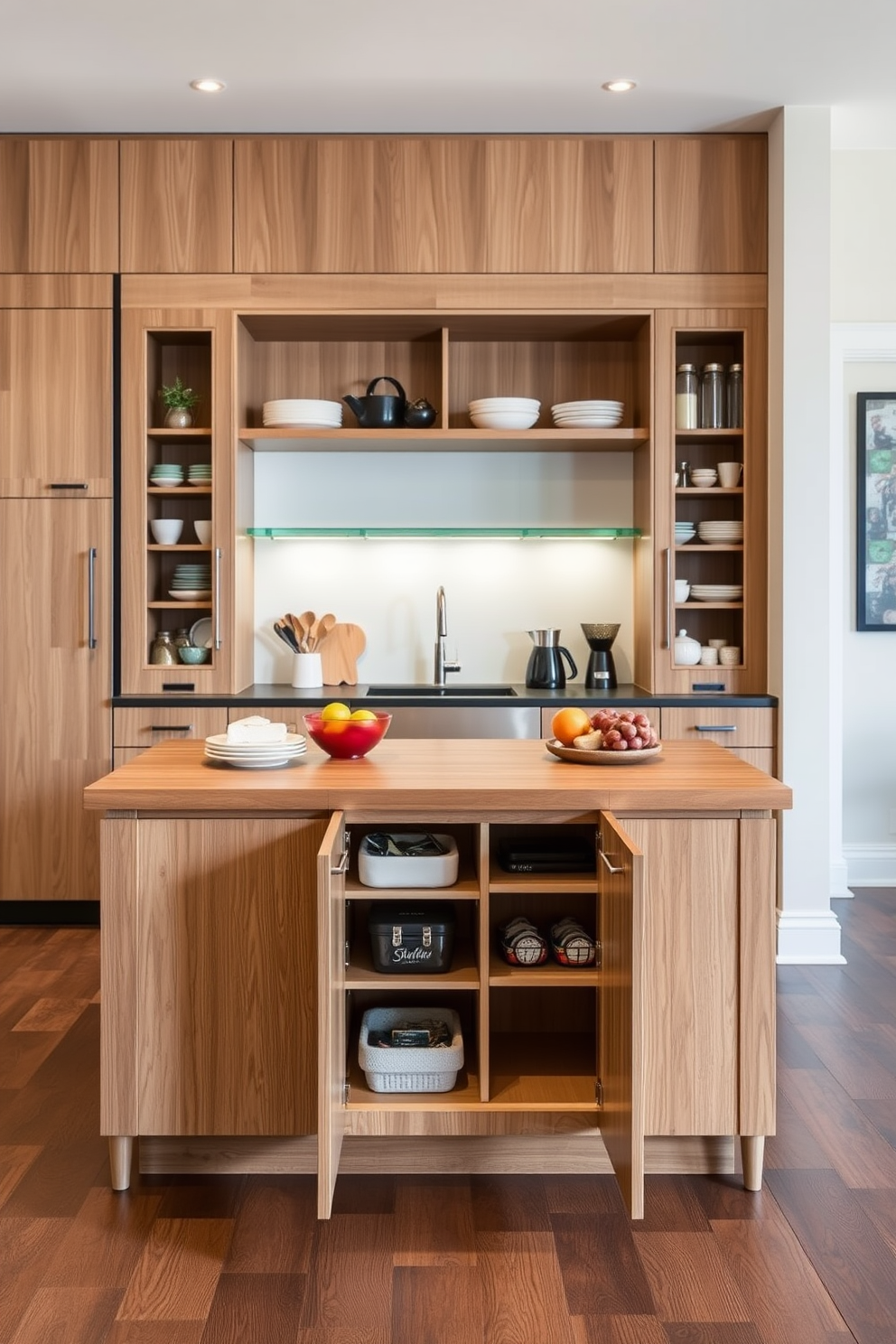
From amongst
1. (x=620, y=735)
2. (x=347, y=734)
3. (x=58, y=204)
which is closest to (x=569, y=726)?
(x=620, y=735)

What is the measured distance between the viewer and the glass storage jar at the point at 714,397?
4219 millimetres

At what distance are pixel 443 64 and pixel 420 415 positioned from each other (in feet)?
3.79

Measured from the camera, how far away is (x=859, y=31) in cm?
345

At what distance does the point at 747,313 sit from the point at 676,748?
6.72 ft

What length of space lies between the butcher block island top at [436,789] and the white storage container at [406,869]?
0.42ft

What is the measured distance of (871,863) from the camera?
4871 mm

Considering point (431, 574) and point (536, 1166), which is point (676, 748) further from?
point (431, 574)

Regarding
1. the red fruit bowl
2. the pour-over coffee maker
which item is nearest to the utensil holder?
the pour-over coffee maker

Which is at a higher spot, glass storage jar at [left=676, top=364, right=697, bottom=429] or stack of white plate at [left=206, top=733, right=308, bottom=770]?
glass storage jar at [left=676, top=364, right=697, bottom=429]

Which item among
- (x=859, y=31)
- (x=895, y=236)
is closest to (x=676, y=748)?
(x=859, y=31)

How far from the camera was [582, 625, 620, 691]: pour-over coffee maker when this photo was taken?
4.48m

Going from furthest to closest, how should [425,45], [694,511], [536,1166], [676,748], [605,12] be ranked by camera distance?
[694,511] < [425,45] < [605,12] < [676,748] < [536,1166]

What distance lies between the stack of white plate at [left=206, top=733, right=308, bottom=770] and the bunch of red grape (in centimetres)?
65

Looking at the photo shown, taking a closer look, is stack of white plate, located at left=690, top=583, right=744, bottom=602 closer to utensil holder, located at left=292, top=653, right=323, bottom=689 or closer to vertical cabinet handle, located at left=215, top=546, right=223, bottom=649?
utensil holder, located at left=292, top=653, right=323, bottom=689
